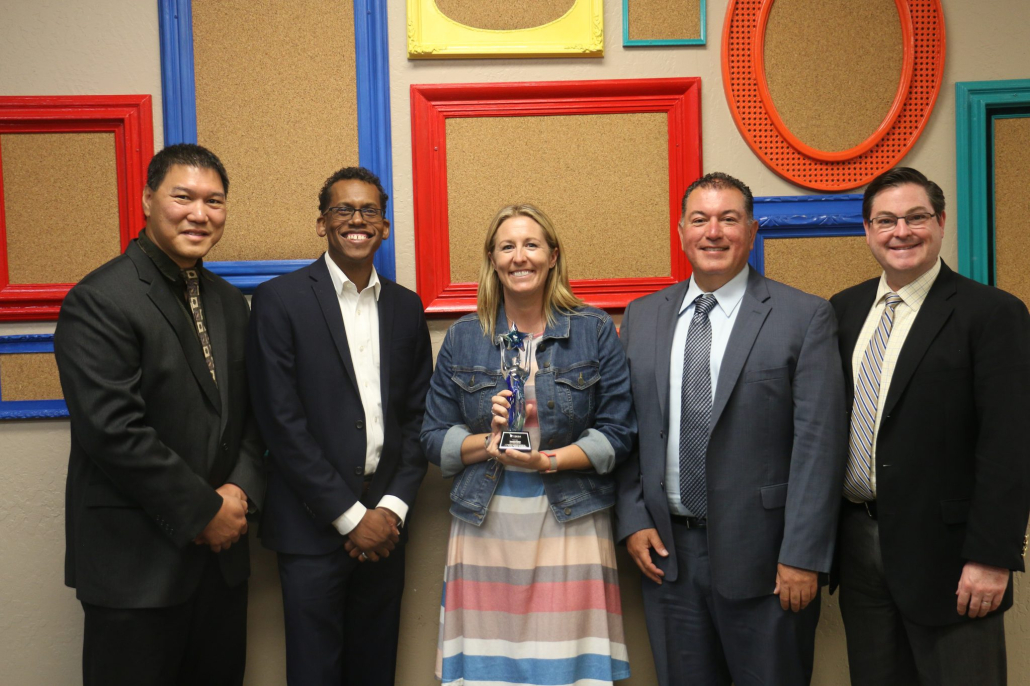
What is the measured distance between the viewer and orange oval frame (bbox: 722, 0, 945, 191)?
8.87ft

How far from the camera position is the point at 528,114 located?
2.69 metres

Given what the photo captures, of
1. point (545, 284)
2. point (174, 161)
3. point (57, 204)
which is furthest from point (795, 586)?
point (57, 204)

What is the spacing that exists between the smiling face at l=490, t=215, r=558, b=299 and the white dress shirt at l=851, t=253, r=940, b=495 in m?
1.02

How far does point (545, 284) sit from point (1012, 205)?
2.02 metres

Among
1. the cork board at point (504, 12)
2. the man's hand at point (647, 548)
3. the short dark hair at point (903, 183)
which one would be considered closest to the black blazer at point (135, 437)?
the man's hand at point (647, 548)

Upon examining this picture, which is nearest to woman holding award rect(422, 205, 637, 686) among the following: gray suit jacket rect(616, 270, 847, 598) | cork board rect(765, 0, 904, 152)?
gray suit jacket rect(616, 270, 847, 598)

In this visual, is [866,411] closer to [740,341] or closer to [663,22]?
[740,341]

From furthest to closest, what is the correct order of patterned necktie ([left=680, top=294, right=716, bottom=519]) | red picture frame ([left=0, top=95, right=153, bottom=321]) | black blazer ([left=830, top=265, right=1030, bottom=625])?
red picture frame ([left=0, top=95, right=153, bottom=321]), patterned necktie ([left=680, top=294, right=716, bottom=519]), black blazer ([left=830, top=265, right=1030, bottom=625])

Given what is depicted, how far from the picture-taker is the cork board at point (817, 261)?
2732 millimetres

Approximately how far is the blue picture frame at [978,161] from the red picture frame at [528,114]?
3.58 ft

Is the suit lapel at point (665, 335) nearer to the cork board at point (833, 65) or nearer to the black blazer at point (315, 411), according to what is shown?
the black blazer at point (315, 411)

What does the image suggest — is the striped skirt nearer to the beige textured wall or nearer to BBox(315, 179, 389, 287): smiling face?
the beige textured wall

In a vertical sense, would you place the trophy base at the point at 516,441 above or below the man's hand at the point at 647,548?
above

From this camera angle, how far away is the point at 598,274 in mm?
2729
